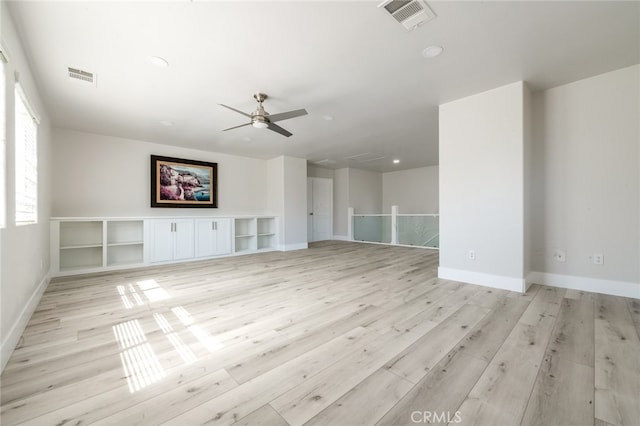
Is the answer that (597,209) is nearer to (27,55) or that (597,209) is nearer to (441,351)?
(441,351)

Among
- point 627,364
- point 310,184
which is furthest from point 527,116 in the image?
point 310,184

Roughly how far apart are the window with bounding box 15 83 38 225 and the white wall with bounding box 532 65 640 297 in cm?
533

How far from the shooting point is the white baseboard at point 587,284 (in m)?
2.61

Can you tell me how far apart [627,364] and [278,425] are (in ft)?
6.74

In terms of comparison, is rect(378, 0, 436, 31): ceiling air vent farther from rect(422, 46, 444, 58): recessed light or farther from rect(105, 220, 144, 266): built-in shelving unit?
rect(105, 220, 144, 266): built-in shelving unit

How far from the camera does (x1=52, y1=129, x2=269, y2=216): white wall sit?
4.26 metres

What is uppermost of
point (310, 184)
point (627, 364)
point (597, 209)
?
point (310, 184)

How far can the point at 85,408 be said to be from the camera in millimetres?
1184

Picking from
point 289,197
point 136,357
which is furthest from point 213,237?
point 136,357

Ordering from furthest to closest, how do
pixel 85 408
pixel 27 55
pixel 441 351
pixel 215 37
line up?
pixel 27 55 < pixel 215 37 < pixel 441 351 < pixel 85 408

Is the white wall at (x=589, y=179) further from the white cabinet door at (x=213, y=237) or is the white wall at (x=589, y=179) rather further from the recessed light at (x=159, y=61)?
the white cabinet door at (x=213, y=237)

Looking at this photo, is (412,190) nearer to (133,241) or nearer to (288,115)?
(288,115)

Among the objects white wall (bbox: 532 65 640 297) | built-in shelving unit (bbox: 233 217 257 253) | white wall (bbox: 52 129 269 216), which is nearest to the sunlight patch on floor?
white wall (bbox: 52 129 269 216)

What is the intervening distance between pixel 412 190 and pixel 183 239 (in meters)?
7.13
